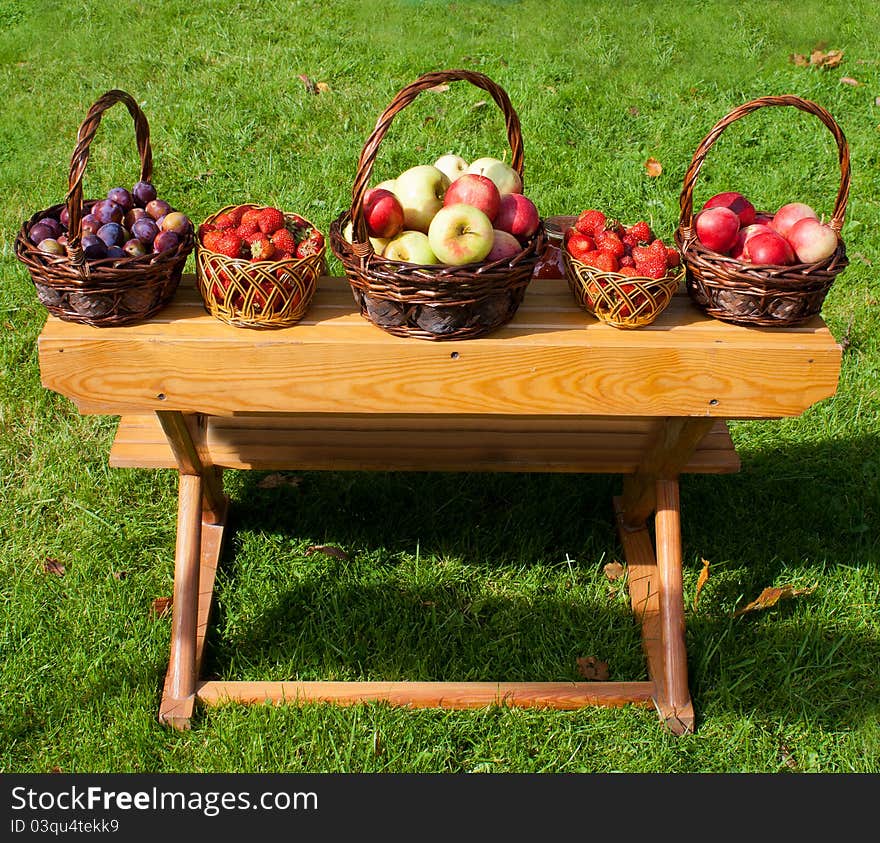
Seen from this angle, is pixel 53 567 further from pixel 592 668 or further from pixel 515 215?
pixel 515 215

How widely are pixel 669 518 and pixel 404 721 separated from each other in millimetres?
909

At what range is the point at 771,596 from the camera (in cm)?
281

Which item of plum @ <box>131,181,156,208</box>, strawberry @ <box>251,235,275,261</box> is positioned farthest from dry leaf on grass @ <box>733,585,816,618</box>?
plum @ <box>131,181,156,208</box>

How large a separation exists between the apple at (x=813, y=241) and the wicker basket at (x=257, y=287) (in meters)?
1.09

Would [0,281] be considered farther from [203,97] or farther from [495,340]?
[495,340]

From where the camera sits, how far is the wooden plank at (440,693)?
2.55 metres

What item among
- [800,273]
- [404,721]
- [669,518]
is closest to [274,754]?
[404,721]

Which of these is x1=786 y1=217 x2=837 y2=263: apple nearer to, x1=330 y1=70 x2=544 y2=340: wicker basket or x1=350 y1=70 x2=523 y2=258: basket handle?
x1=330 y1=70 x2=544 y2=340: wicker basket

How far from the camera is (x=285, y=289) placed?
82.7 inches

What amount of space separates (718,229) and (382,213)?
77 centimetres

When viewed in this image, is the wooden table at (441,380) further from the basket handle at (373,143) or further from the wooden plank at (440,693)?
the basket handle at (373,143)

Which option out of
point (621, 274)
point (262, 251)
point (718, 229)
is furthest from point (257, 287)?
point (718, 229)

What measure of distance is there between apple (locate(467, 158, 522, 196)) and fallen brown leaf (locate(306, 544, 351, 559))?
4.12 feet

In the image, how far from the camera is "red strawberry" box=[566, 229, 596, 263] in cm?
222
